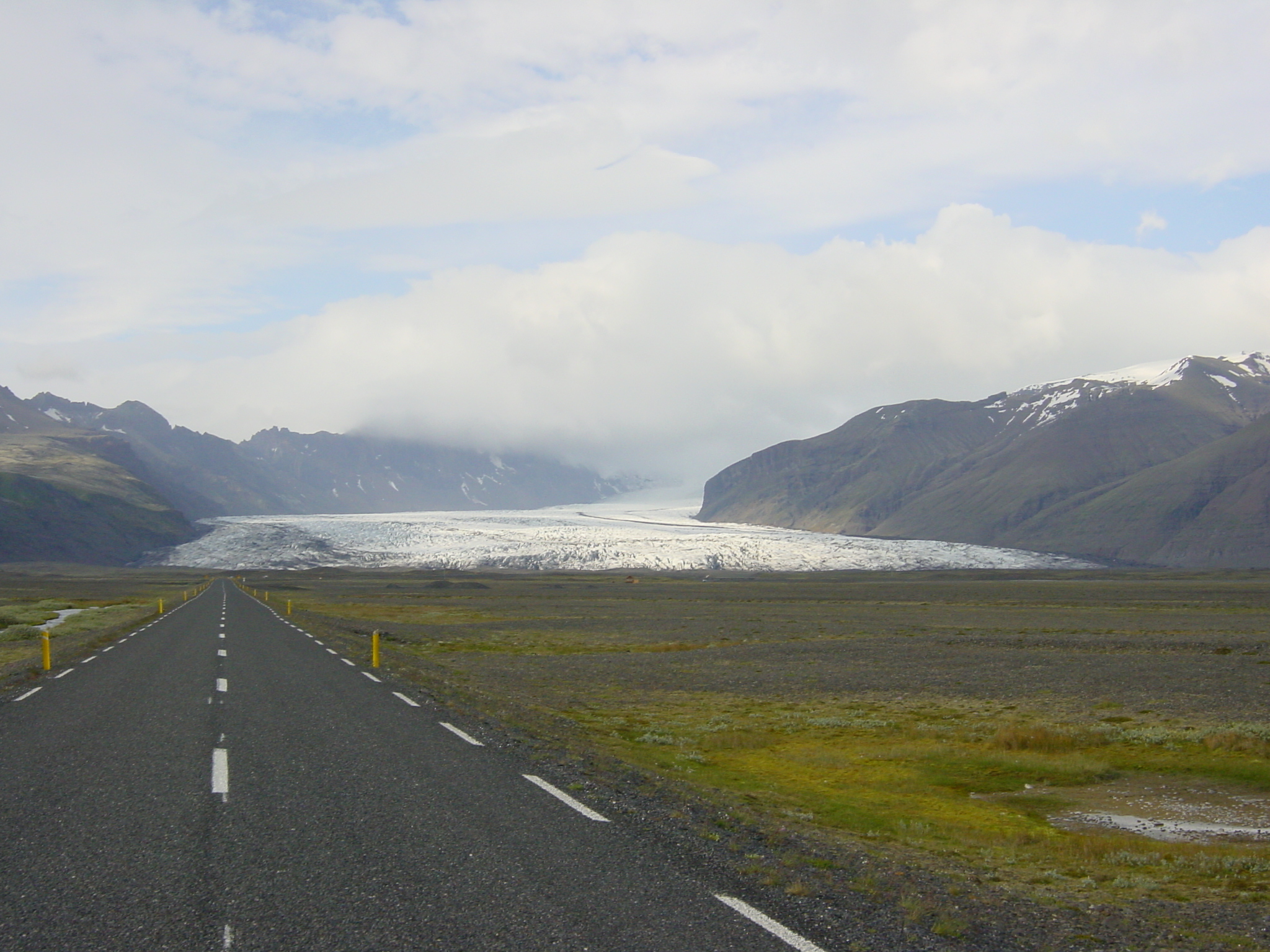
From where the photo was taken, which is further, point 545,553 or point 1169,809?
point 545,553

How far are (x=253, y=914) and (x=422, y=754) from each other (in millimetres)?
6741

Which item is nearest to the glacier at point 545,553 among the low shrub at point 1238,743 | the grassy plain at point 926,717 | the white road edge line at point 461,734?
the grassy plain at point 926,717

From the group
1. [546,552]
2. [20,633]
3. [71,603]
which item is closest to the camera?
[20,633]

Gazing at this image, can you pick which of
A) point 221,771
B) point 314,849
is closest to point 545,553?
point 221,771

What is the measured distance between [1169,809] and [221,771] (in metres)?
15.4

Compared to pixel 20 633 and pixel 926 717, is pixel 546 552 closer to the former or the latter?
pixel 20 633

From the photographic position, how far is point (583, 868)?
877 cm

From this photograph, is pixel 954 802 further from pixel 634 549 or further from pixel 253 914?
pixel 634 549

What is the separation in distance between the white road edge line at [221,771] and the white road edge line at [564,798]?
13.1 ft

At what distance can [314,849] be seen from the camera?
9.19 metres

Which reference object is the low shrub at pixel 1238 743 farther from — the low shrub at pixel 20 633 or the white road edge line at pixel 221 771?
the low shrub at pixel 20 633

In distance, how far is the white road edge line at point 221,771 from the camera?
11625 mm

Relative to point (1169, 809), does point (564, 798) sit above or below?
above

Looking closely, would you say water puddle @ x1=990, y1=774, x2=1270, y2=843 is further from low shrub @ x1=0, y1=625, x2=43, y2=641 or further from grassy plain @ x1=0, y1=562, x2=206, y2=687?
low shrub @ x1=0, y1=625, x2=43, y2=641
